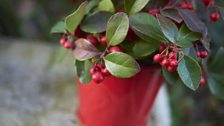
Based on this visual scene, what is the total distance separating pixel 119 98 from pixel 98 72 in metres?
0.18

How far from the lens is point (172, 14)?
62 centimetres

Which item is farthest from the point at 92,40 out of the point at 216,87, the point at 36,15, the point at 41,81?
the point at 36,15

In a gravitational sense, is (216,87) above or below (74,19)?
below

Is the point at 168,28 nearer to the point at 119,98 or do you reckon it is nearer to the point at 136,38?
the point at 136,38

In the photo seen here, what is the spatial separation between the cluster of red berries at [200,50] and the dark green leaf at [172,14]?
50 millimetres

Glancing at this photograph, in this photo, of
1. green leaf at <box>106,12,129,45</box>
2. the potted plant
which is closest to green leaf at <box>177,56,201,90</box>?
the potted plant

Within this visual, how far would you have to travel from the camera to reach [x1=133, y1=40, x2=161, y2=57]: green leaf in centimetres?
64

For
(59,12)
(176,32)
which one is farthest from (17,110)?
(59,12)

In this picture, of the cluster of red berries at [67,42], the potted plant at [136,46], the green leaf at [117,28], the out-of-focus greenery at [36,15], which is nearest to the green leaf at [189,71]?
the potted plant at [136,46]

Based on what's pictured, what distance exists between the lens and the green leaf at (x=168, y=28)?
0.59 m

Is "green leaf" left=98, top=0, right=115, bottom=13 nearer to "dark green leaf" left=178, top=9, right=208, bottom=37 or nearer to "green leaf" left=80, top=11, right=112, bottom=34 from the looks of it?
"green leaf" left=80, top=11, right=112, bottom=34

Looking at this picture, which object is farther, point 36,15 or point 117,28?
point 36,15

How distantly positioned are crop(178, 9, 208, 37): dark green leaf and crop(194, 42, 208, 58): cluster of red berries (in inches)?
1.1

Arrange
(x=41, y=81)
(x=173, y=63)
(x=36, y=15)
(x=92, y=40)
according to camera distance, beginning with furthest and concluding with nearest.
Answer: (x=36, y=15)
(x=41, y=81)
(x=92, y=40)
(x=173, y=63)
